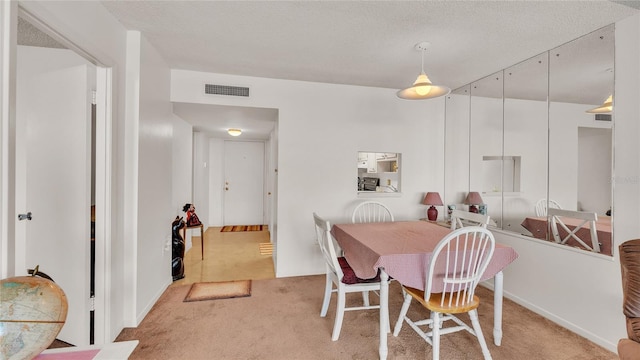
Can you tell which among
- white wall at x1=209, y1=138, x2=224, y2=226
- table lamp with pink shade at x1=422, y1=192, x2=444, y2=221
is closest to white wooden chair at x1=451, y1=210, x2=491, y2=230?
table lamp with pink shade at x1=422, y1=192, x2=444, y2=221

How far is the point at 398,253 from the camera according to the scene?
1836mm

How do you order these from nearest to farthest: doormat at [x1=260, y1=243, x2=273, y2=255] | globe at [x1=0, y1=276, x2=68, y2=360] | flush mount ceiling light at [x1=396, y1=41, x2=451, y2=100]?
1. globe at [x1=0, y1=276, x2=68, y2=360]
2. flush mount ceiling light at [x1=396, y1=41, x2=451, y2=100]
3. doormat at [x1=260, y1=243, x2=273, y2=255]

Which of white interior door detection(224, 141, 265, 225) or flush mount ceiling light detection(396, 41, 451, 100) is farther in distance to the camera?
white interior door detection(224, 141, 265, 225)

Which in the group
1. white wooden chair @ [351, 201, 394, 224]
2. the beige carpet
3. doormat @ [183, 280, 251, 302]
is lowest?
the beige carpet

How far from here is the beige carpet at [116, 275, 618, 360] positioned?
1.94 meters

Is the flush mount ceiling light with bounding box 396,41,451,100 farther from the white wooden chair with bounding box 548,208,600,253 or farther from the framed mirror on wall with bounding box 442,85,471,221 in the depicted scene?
the framed mirror on wall with bounding box 442,85,471,221

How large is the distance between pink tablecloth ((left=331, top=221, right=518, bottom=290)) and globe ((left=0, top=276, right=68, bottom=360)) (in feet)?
5.02

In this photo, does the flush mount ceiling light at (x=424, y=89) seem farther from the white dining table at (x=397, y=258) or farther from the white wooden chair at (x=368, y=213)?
the white wooden chair at (x=368, y=213)

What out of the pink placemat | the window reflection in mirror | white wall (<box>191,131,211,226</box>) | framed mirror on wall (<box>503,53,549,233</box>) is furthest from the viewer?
white wall (<box>191,131,211,226</box>)

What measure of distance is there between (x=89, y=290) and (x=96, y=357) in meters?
1.39

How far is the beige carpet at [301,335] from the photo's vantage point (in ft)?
6.38

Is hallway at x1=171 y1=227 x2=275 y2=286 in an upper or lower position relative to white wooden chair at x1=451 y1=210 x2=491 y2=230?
lower

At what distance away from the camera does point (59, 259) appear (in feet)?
6.20

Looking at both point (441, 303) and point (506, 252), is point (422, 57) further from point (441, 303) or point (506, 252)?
point (441, 303)
